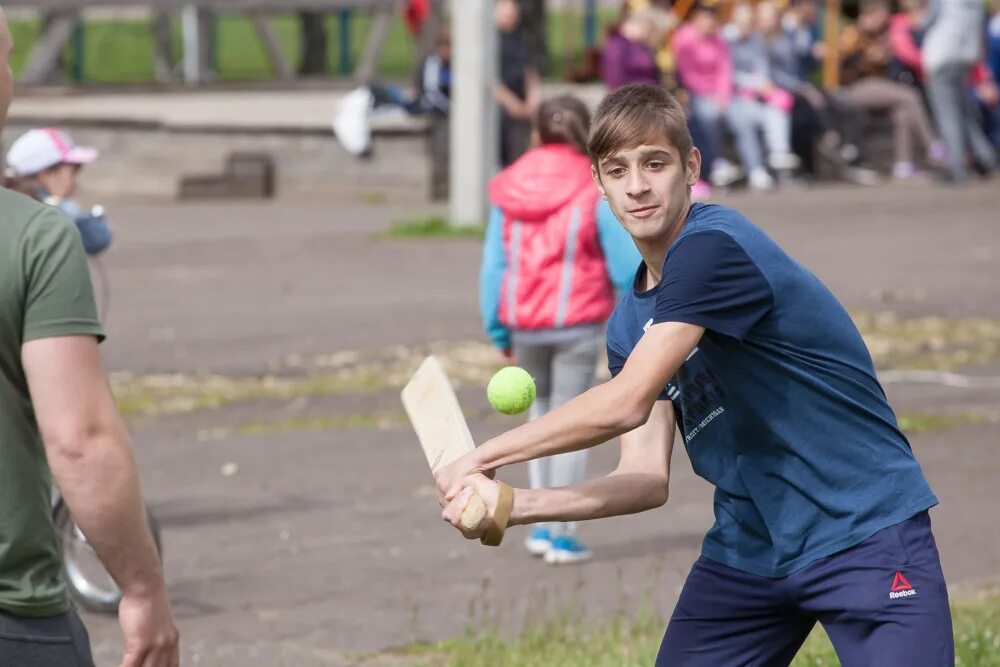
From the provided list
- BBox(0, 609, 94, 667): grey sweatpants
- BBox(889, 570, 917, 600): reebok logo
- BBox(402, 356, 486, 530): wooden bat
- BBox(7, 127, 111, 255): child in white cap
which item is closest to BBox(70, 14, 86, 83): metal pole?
BBox(7, 127, 111, 255): child in white cap

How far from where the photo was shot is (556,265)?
7.89 meters

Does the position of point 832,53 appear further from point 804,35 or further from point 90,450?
point 90,450

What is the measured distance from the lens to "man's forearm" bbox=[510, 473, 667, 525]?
3.76 metres

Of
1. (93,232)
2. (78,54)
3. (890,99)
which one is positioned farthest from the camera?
(78,54)

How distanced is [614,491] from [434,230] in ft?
45.0

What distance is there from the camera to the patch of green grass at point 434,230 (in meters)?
17.6

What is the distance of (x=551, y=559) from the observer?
793 cm

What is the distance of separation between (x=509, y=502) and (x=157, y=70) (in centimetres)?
2620

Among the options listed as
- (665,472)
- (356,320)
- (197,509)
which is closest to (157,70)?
(356,320)

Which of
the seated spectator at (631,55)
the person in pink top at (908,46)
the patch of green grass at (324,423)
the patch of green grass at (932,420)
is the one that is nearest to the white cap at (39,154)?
the patch of green grass at (324,423)

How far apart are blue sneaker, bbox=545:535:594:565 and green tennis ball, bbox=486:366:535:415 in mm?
3982

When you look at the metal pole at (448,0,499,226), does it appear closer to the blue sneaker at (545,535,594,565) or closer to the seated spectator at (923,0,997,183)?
the seated spectator at (923,0,997,183)

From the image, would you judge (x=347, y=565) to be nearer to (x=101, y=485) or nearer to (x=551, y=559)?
(x=551, y=559)

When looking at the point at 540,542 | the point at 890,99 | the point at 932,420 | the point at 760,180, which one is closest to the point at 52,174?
the point at 540,542
